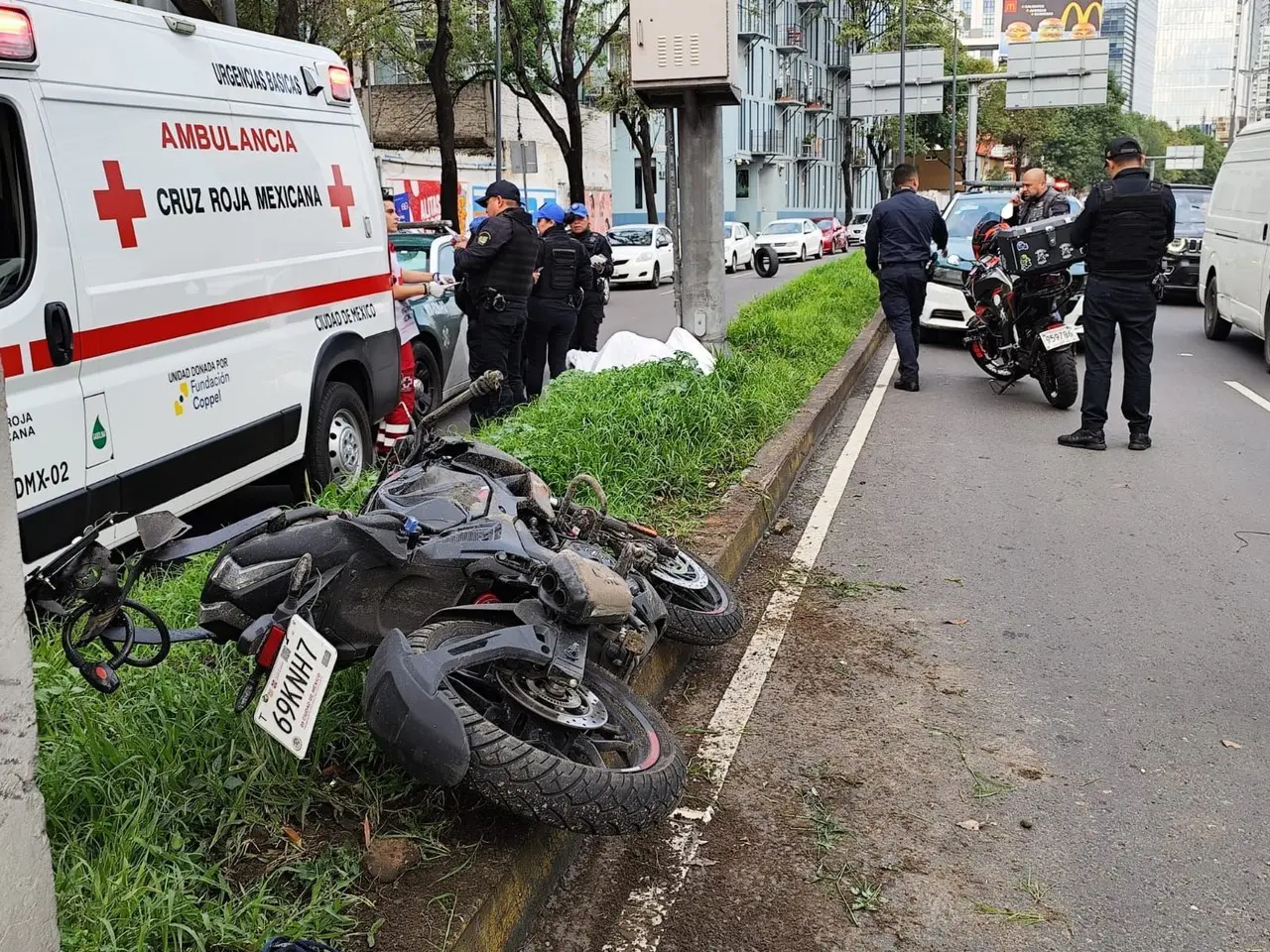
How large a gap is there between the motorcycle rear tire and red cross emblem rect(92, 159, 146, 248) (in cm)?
722

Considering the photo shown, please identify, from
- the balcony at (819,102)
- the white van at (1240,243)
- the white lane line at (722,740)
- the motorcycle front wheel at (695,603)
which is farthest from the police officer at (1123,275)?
the balcony at (819,102)

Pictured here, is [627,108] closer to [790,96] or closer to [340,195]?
[790,96]

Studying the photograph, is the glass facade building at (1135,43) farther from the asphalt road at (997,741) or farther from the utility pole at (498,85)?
the asphalt road at (997,741)

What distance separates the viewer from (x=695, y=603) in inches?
184

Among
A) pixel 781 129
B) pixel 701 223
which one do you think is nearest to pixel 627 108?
pixel 781 129

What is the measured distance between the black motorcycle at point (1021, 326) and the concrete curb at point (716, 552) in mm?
1285

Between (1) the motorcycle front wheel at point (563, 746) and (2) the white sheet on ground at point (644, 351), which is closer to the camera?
(1) the motorcycle front wheel at point (563, 746)

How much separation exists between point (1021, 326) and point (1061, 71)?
27.4 m

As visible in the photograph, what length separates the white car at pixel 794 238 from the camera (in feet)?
132

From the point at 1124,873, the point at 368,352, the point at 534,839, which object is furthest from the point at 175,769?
the point at 368,352

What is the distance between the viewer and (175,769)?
3.14 m

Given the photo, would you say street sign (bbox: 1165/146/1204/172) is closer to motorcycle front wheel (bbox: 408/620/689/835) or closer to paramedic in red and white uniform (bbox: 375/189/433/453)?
paramedic in red and white uniform (bbox: 375/189/433/453)

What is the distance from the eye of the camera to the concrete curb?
2.90 m

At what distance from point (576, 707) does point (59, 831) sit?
1.23 m
